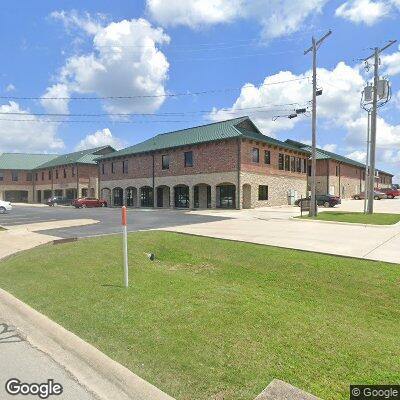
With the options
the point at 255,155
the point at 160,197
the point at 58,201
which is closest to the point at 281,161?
the point at 255,155

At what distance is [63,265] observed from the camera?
332 inches

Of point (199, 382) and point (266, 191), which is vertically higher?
point (266, 191)

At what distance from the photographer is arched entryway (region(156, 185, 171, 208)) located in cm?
4012

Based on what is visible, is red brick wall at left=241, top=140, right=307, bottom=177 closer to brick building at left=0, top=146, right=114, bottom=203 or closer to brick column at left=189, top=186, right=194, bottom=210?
brick column at left=189, top=186, right=194, bottom=210

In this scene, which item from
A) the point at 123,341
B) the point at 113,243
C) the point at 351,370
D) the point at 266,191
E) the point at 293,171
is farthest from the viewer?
the point at 293,171

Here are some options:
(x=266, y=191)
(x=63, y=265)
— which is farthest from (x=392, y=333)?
(x=266, y=191)

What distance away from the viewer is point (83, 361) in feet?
12.9

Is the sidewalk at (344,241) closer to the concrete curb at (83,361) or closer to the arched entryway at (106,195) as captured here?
the concrete curb at (83,361)

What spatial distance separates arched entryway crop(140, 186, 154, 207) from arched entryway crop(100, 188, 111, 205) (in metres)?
7.34

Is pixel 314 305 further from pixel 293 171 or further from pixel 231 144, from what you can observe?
pixel 293 171

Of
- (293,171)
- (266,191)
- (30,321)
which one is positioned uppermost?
(293,171)

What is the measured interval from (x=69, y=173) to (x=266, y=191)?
36.4 meters

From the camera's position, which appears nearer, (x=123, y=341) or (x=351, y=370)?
Result: (x=351, y=370)

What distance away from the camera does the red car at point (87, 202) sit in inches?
1709
